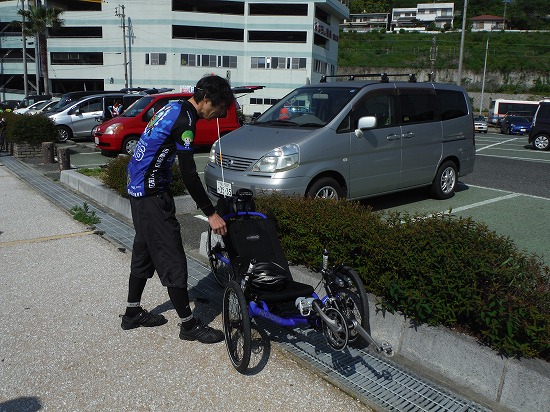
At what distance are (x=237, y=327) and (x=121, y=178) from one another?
5259 millimetres

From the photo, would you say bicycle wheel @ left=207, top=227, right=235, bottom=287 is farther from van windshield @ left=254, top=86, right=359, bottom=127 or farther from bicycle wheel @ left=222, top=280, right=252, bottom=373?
van windshield @ left=254, top=86, right=359, bottom=127

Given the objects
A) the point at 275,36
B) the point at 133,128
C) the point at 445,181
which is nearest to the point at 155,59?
the point at 275,36

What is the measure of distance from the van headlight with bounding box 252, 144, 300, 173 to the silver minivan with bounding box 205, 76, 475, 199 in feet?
0.04

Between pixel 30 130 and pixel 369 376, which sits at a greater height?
pixel 30 130

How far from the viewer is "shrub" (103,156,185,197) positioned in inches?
310

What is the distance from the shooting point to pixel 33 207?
842cm

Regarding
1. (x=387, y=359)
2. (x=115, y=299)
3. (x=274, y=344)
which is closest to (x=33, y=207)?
(x=115, y=299)

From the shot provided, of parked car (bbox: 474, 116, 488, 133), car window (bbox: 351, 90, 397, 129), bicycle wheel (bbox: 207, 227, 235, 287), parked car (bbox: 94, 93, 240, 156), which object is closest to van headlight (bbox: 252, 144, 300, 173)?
car window (bbox: 351, 90, 397, 129)

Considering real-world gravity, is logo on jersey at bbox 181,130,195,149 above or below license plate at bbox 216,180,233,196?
above

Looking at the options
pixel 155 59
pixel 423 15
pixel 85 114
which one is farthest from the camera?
pixel 423 15

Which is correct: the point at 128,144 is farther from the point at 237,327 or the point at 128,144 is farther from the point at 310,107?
the point at 237,327

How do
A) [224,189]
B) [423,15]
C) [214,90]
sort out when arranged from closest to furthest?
[214,90]
[224,189]
[423,15]

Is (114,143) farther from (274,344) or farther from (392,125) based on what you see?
(274,344)

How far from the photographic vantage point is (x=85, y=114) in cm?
1931
